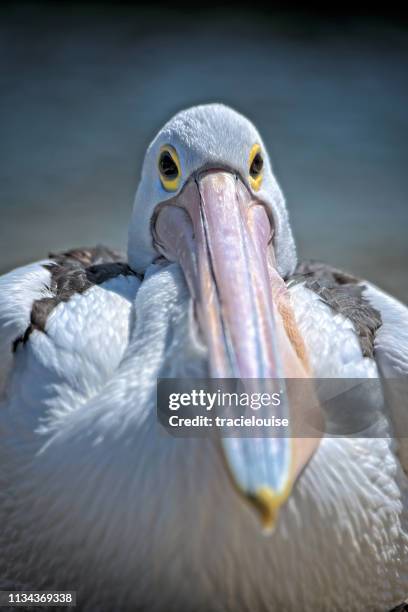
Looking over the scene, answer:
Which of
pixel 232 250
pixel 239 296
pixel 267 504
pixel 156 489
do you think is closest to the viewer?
pixel 267 504

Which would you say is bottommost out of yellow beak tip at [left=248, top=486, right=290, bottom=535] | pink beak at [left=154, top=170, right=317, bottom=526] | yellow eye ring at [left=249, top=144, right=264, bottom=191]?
yellow beak tip at [left=248, top=486, right=290, bottom=535]

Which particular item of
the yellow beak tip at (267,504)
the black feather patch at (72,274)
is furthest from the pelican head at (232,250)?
the black feather patch at (72,274)

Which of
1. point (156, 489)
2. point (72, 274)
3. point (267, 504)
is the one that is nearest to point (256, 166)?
point (72, 274)

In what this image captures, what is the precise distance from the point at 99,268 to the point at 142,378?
74 centimetres

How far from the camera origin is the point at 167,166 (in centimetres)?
232

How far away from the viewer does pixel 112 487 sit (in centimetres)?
168

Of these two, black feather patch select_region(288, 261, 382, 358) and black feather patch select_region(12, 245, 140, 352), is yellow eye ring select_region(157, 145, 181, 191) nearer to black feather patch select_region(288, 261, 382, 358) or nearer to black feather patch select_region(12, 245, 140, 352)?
black feather patch select_region(12, 245, 140, 352)

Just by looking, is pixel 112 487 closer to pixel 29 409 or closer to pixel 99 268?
pixel 29 409

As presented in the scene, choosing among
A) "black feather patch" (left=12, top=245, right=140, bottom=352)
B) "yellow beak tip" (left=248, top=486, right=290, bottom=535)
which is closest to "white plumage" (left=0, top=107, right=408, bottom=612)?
"black feather patch" (left=12, top=245, right=140, bottom=352)

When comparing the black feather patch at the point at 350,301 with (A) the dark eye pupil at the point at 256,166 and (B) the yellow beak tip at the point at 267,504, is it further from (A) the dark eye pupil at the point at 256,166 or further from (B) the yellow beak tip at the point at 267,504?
(B) the yellow beak tip at the point at 267,504

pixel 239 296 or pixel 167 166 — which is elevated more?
pixel 167 166

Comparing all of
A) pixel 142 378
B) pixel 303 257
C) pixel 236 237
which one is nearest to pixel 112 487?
pixel 142 378

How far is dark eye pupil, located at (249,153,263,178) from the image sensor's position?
2.32 meters

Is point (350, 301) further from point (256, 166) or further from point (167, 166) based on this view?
point (167, 166)
